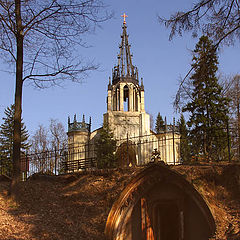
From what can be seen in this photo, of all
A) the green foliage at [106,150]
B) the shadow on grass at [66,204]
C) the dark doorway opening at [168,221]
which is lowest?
the dark doorway opening at [168,221]

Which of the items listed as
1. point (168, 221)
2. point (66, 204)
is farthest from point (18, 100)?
point (168, 221)

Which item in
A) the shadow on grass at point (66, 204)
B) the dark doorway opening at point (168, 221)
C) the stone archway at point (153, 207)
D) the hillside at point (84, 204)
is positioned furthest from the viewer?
the dark doorway opening at point (168, 221)

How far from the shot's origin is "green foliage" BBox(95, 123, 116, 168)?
2330cm

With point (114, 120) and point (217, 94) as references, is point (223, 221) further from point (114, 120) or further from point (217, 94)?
point (114, 120)

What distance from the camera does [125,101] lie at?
32.9 meters

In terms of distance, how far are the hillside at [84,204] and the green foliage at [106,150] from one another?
25.3 feet

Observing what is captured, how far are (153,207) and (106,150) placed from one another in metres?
11.7

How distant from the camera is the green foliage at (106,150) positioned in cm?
2330

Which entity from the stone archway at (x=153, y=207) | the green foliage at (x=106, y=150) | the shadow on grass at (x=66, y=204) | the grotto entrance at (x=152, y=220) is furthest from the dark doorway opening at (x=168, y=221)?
the green foliage at (x=106, y=150)

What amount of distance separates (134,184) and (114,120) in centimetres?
1752

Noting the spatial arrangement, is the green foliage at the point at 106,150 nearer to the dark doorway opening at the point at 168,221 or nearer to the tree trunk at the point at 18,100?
the dark doorway opening at the point at 168,221

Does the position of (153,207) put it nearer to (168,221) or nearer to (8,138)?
(168,221)

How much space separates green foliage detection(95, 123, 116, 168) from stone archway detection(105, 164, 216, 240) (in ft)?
30.7

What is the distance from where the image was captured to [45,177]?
53.5ft
